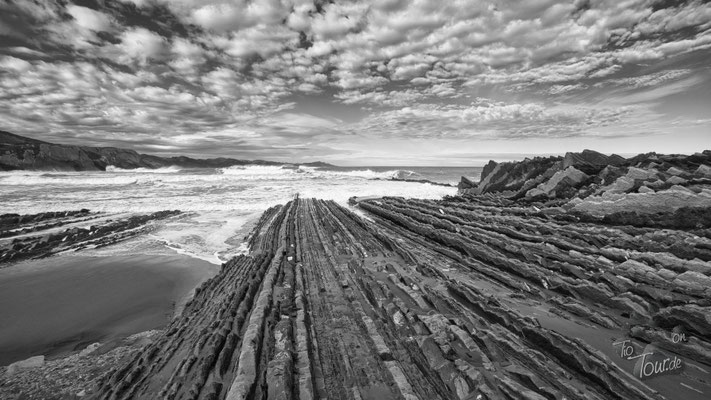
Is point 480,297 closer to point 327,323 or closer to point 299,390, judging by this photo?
point 327,323

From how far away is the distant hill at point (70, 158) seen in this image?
3228 inches

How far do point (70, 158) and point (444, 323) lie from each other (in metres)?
129

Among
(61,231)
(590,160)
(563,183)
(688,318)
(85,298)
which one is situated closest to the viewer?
(688,318)

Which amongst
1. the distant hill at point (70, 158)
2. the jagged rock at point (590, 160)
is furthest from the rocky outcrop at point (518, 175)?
the distant hill at point (70, 158)

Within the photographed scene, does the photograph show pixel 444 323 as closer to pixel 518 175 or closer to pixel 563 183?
pixel 563 183

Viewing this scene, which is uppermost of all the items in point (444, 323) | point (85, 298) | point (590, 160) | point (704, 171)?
point (590, 160)

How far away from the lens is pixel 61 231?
15789 mm

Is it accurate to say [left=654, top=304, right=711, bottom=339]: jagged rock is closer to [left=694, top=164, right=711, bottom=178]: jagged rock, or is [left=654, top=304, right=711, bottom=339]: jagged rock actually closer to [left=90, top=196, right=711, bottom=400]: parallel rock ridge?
[left=90, top=196, right=711, bottom=400]: parallel rock ridge

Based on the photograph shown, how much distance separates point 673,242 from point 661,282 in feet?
9.94

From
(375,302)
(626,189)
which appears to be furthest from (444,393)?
(626,189)

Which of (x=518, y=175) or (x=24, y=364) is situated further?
(x=518, y=175)

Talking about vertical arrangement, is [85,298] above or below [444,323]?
below

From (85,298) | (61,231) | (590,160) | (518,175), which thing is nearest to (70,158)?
(61,231)

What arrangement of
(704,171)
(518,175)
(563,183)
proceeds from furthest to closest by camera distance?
(518,175) < (563,183) < (704,171)
